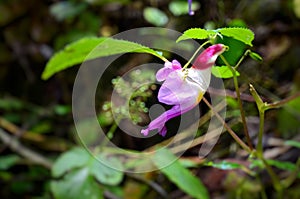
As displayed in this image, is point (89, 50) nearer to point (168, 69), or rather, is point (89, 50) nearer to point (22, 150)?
point (168, 69)

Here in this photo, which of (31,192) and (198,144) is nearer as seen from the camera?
(198,144)

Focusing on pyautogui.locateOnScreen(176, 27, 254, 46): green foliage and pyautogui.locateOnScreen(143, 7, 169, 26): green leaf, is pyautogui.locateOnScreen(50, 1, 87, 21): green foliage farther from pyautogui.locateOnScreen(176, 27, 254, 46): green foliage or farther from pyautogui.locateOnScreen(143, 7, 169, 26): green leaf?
pyautogui.locateOnScreen(176, 27, 254, 46): green foliage

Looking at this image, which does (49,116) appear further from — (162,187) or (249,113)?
(249,113)

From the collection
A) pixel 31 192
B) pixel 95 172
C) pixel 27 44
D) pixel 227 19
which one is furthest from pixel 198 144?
pixel 27 44

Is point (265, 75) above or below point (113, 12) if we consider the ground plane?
above

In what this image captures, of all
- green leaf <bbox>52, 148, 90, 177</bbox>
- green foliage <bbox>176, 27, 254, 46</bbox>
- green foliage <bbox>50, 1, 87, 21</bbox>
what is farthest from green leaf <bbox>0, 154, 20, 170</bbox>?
green foliage <bbox>176, 27, 254, 46</bbox>

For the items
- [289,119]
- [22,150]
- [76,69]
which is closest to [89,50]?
[289,119]
